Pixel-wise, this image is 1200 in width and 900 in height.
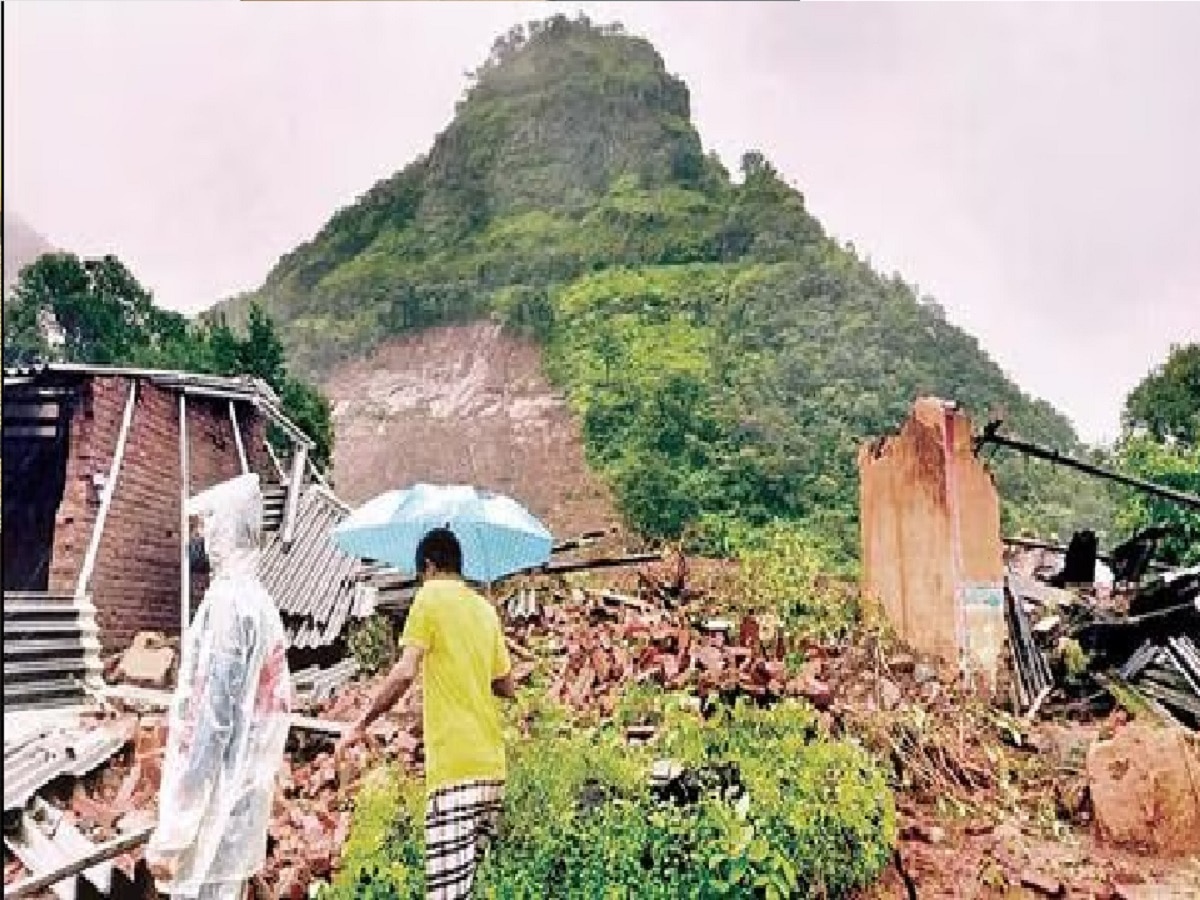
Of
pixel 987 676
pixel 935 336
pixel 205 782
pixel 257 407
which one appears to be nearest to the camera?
pixel 205 782

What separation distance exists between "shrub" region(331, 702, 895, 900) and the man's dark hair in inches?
22.9

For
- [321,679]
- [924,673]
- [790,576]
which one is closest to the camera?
[321,679]

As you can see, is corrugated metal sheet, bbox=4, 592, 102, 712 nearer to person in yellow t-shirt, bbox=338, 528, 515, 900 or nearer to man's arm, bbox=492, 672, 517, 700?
person in yellow t-shirt, bbox=338, 528, 515, 900

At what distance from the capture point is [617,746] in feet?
10.3

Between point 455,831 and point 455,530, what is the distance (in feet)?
2.50

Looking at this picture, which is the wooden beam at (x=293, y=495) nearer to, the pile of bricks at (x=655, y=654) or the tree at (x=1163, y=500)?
the pile of bricks at (x=655, y=654)

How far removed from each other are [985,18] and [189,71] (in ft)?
7.19

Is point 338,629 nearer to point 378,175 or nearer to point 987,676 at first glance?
point 378,175

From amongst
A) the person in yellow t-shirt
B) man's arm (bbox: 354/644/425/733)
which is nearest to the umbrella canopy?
the person in yellow t-shirt

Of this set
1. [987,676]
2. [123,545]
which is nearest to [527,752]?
[123,545]

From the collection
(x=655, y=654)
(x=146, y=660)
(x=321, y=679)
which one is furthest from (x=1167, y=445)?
(x=146, y=660)

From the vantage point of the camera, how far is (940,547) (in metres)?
4.03

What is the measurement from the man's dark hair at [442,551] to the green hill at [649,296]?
137 centimetres

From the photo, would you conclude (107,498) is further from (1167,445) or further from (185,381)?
(1167,445)
